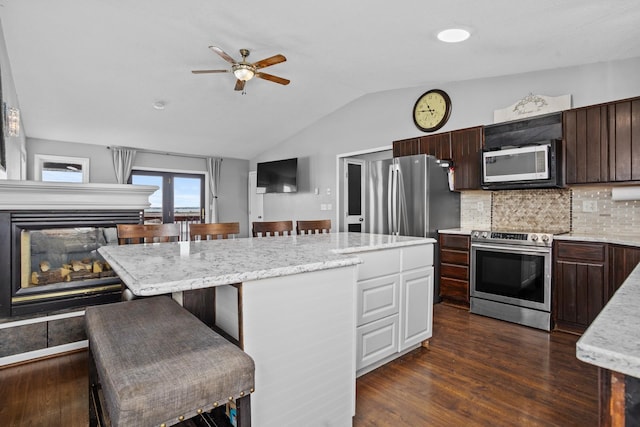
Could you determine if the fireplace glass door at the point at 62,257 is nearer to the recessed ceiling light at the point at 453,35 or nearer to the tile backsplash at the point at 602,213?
the recessed ceiling light at the point at 453,35

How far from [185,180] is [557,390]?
730 cm

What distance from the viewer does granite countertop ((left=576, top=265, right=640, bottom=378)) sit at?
51 cm

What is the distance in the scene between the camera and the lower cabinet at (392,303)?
2.10 meters

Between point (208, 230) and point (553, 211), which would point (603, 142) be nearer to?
point (553, 211)

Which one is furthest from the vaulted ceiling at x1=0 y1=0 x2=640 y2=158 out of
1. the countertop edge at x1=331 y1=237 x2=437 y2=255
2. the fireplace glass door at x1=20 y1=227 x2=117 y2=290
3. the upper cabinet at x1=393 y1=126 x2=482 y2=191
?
the fireplace glass door at x1=20 y1=227 x2=117 y2=290

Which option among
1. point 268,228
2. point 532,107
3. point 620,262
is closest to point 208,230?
point 268,228

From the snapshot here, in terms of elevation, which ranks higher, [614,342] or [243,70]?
[243,70]

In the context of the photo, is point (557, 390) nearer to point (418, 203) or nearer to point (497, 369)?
point (497, 369)

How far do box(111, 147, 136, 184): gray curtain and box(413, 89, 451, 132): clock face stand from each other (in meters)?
5.32

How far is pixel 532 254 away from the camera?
316cm

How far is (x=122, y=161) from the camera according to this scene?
645 centimetres

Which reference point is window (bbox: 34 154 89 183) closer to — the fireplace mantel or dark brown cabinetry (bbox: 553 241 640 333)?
the fireplace mantel

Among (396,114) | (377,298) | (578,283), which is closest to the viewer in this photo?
(377,298)

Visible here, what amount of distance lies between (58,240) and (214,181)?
5180mm
